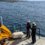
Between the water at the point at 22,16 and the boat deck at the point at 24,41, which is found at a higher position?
the boat deck at the point at 24,41

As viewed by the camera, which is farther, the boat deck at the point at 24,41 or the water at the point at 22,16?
the water at the point at 22,16

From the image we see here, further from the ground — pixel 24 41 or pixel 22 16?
pixel 24 41

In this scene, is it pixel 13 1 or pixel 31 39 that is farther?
pixel 13 1

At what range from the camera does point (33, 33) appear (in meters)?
13.9

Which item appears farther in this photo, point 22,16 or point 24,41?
point 22,16

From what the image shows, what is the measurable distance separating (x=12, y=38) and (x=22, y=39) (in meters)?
0.86

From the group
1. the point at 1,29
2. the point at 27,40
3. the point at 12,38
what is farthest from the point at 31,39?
the point at 1,29

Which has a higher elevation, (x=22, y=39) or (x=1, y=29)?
(x=1, y=29)

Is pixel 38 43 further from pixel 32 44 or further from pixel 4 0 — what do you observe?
pixel 4 0

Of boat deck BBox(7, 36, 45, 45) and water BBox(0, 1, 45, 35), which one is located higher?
boat deck BBox(7, 36, 45, 45)

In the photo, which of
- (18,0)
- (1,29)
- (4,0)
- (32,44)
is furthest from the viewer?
(18,0)

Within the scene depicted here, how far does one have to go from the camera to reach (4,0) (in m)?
125

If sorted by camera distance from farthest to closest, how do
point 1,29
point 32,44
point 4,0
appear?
1. point 4,0
2. point 1,29
3. point 32,44

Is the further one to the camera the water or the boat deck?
the water
